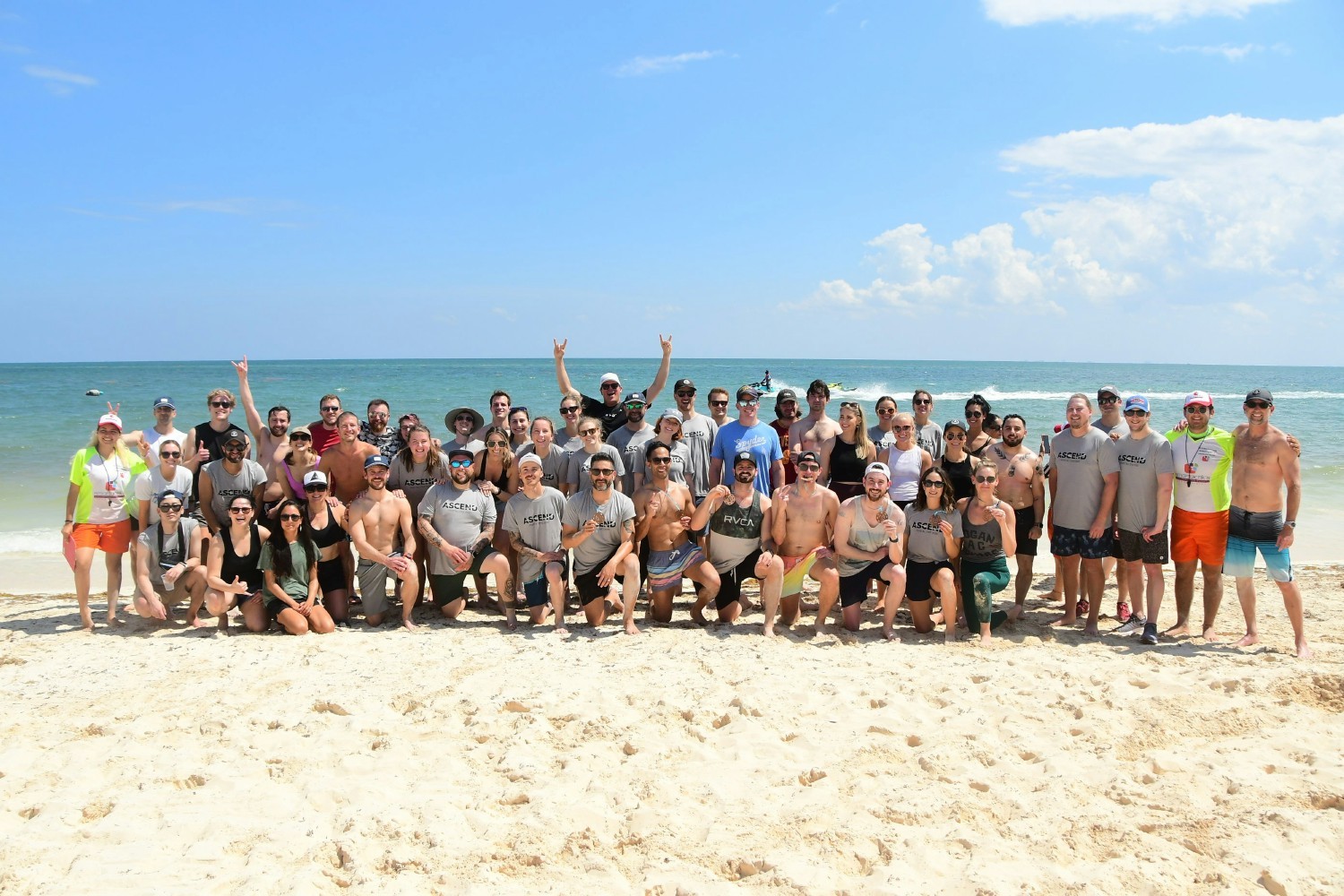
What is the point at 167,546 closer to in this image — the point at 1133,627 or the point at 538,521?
the point at 538,521

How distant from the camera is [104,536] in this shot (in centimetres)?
632

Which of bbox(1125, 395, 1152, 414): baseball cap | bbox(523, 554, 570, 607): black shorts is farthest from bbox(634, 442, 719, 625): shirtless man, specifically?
bbox(1125, 395, 1152, 414): baseball cap

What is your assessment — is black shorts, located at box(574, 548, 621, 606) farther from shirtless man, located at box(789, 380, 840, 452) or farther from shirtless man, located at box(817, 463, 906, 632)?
shirtless man, located at box(789, 380, 840, 452)

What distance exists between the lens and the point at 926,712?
462 cm

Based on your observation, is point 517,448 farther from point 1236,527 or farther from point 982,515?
point 1236,527

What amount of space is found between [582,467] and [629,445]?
18.2 inches

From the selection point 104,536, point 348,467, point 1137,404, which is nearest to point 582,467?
point 348,467

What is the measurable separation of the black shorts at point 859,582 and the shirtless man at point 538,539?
6.84 feet

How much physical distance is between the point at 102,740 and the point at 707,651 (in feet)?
11.2

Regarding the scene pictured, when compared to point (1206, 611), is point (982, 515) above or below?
above

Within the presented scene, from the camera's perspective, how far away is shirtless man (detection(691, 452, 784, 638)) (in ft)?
20.2

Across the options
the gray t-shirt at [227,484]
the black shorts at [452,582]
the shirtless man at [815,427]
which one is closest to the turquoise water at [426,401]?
the gray t-shirt at [227,484]

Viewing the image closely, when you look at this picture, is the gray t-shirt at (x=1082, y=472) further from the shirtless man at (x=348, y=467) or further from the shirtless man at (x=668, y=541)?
the shirtless man at (x=348, y=467)

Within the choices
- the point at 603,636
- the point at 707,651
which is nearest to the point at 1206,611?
the point at 707,651
